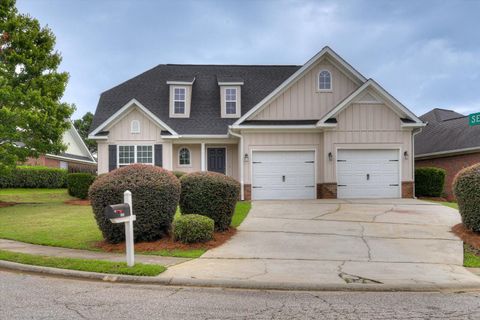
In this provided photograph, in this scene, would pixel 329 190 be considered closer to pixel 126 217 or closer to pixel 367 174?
pixel 367 174

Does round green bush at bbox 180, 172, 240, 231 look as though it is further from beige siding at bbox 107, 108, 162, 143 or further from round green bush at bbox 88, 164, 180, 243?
beige siding at bbox 107, 108, 162, 143

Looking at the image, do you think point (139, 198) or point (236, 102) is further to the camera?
point (236, 102)

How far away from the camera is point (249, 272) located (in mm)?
7168

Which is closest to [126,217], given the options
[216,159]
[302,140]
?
[302,140]

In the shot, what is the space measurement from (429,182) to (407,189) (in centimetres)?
192

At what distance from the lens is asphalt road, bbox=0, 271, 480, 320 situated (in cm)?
514

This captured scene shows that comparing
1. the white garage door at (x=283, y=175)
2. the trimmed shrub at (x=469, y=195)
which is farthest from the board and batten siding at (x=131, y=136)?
the trimmed shrub at (x=469, y=195)

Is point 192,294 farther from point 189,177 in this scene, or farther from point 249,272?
point 189,177

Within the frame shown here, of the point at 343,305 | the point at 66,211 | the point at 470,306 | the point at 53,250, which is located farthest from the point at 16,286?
the point at 66,211

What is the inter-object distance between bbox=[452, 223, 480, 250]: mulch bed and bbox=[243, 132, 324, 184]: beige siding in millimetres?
7866

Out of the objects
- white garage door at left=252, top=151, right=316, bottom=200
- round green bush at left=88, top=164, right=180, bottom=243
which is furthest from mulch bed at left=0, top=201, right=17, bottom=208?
round green bush at left=88, top=164, right=180, bottom=243

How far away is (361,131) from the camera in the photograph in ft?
59.8

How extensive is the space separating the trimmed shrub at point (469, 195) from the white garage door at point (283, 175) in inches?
335

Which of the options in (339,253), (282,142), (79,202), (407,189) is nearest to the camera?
(339,253)
